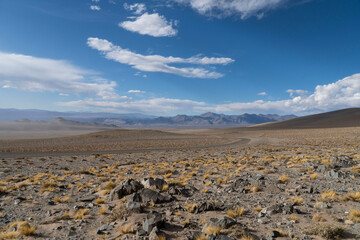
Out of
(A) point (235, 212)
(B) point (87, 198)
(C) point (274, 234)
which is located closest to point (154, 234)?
(A) point (235, 212)

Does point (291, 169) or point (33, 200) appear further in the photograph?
point (291, 169)

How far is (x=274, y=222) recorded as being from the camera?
242 inches

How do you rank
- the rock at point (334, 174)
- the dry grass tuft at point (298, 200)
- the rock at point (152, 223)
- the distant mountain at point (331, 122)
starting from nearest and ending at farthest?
the rock at point (152, 223) → the dry grass tuft at point (298, 200) → the rock at point (334, 174) → the distant mountain at point (331, 122)

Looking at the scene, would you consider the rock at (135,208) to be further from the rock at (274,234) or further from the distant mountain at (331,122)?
the distant mountain at (331,122)

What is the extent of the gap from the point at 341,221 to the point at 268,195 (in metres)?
2.84

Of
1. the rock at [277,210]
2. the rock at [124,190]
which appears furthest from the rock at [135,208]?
the rock at [277,210]

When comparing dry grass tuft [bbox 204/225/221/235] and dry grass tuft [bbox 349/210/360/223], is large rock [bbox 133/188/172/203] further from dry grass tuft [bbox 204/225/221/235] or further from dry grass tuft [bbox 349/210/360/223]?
dry grass tuft [bbox 349/210/360/223]

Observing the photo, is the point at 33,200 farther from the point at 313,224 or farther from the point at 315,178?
the point at 315,178


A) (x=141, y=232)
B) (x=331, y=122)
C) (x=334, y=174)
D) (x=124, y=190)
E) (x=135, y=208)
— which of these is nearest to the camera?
(x=141, y=232)

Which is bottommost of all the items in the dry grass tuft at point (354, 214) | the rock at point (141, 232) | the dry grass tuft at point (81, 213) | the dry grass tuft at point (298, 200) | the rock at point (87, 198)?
the rock at point (87, 198)

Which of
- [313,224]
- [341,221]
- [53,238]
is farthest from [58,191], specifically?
[341,221]

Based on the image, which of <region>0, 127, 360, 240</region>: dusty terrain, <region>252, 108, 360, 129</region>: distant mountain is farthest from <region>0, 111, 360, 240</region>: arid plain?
<region>252, 108, 360, 129</region>: distant mountain

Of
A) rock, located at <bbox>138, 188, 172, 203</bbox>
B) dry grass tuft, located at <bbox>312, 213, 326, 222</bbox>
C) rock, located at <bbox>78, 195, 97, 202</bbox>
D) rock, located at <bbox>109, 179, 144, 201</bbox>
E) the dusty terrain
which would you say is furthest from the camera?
rock, located at <bbox>78, 195, 97, 202</bbox>

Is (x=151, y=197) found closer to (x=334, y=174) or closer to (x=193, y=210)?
(x=193, y=210)
